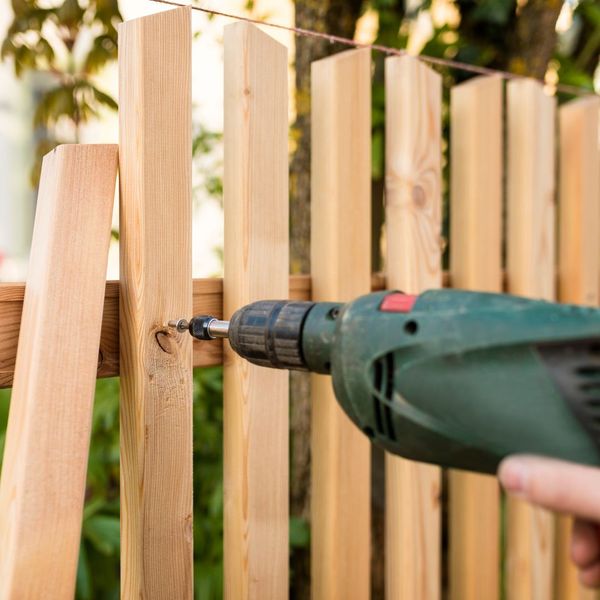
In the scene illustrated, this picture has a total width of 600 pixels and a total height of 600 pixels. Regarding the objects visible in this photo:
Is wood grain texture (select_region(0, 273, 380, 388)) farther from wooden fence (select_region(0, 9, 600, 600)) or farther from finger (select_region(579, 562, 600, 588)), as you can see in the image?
finger (select_region(579, 562, 600, 588))

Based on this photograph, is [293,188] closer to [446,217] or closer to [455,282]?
[455,282]

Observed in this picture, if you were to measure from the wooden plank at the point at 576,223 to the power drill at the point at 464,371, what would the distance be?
52.1 inches

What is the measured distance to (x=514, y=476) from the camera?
69cm

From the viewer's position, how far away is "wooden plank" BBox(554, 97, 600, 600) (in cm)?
198

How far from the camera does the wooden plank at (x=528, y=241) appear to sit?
1.81 m

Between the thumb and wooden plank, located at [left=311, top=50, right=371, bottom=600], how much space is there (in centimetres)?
67

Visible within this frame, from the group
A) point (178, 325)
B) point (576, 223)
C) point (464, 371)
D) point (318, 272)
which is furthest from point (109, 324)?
point (576, 223)

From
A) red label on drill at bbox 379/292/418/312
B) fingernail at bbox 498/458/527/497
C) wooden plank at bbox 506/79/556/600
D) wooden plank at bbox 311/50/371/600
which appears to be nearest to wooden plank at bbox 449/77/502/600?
wooden plank at bbox 506/79/556/600

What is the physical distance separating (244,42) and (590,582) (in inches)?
36.3

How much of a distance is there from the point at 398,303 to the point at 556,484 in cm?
25

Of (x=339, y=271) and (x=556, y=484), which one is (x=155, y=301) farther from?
(x=556, y=484)

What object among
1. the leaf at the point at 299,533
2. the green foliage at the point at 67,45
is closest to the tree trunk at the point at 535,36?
the green foliage at the point at 67,45

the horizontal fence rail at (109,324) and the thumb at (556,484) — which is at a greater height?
the horizontal fence rail at (109,324)

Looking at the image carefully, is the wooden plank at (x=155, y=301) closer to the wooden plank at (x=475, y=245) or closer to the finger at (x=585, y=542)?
the finger at (x=585, y=542)
